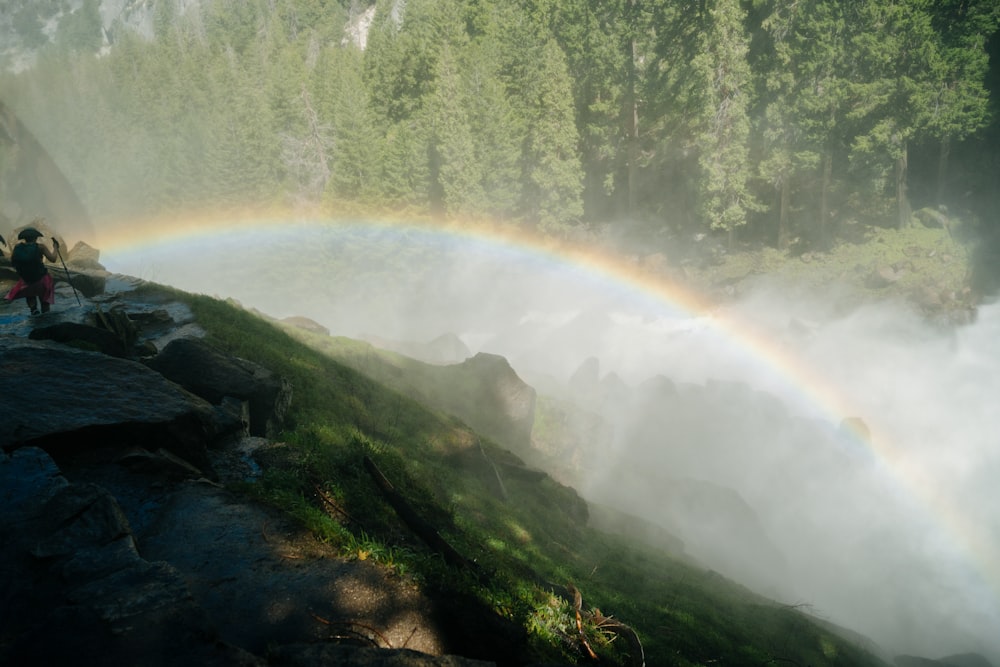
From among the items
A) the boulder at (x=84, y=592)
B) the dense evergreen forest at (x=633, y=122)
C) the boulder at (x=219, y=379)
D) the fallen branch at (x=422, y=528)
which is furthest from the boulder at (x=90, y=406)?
the dense evergreen forest at (x=633, y=122)

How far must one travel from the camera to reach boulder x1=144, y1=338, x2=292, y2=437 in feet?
32.3

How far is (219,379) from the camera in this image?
10.1 meters

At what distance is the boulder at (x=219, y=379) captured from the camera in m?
9.86

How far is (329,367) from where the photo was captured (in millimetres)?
16812

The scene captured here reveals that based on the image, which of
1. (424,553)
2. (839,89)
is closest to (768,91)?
(839,89)

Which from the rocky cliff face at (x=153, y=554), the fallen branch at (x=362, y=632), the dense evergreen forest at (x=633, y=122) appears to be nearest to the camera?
the rocky cliff face at (x=153, y=554)

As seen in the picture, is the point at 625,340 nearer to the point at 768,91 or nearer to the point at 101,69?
the point at 768,91

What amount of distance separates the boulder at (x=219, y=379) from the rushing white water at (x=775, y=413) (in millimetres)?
18553

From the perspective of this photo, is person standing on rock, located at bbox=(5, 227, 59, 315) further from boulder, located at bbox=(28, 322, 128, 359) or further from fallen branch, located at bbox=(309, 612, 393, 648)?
fallen branch, located at bbox=(309, 612, 393, 648)

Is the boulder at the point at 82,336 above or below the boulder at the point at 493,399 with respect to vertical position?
above

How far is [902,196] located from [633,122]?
22883 millimetres

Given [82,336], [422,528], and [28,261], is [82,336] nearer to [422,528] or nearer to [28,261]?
[28,261]

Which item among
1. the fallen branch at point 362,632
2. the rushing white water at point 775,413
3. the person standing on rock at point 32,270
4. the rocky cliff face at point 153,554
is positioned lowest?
the rushing white water at point 775,413

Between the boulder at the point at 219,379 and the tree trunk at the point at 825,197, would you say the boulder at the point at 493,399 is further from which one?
the tree trunk at the point at 825,197
